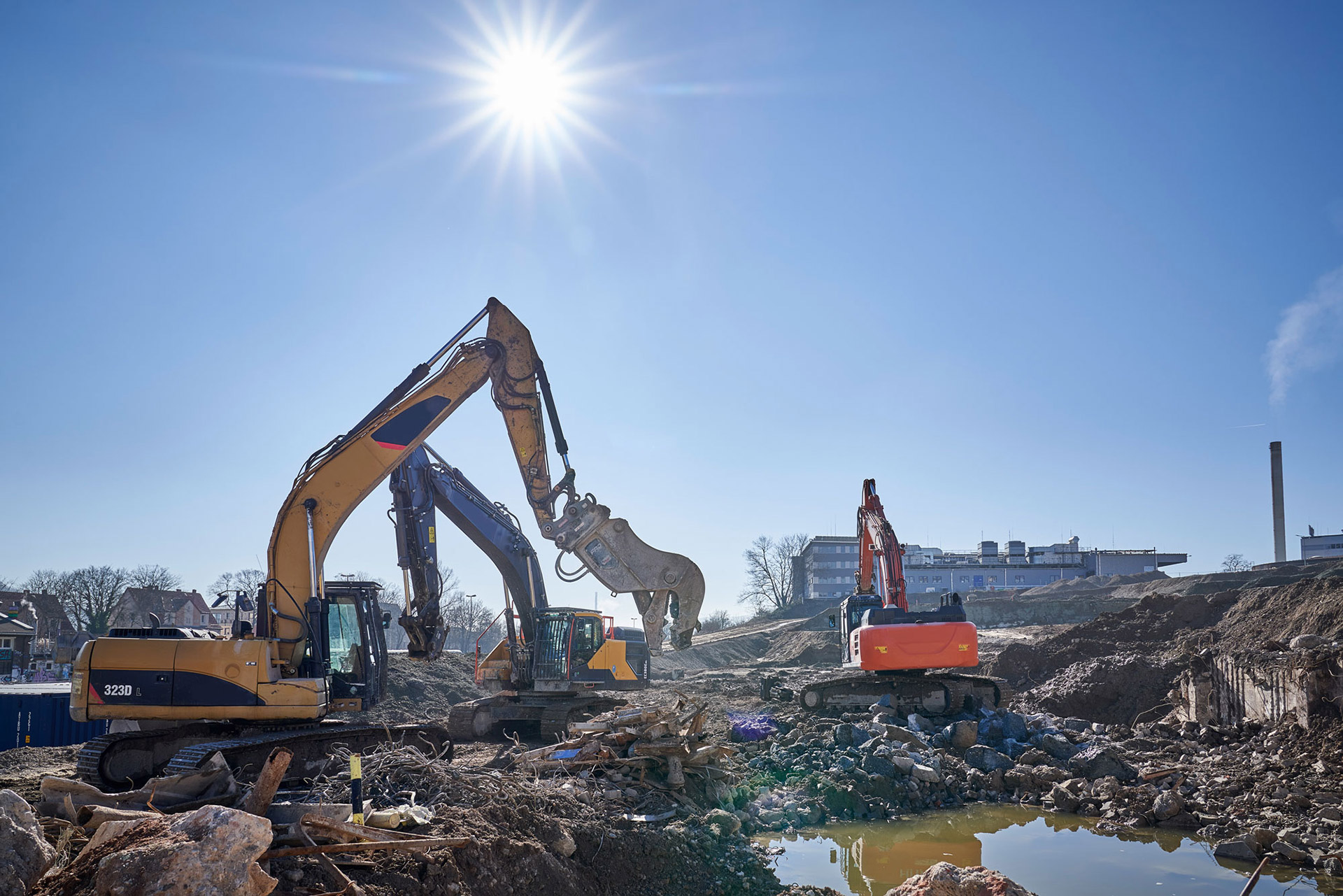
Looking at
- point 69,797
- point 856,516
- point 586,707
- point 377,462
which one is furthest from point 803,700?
point 69,797

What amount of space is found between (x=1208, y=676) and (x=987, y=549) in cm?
6298

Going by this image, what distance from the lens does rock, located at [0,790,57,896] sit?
414cm

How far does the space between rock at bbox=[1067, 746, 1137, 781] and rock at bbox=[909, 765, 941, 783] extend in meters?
1.99

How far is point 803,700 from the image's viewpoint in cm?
1755

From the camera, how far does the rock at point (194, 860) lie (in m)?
4.12

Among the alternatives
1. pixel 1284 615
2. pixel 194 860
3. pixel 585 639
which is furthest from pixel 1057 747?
pixel 194 860

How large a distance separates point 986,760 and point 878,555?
5.67m

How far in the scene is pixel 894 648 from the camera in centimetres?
1574

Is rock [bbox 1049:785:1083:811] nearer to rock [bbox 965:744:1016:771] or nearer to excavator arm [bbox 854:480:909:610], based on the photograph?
rock [bbox 965:744:1016:771]

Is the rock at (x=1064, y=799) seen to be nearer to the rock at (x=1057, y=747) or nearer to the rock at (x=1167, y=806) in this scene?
the rock at (x=1167, y=806)

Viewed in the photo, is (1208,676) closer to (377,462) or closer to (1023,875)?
(1023,875)

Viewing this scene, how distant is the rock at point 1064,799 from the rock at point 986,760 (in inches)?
38.2

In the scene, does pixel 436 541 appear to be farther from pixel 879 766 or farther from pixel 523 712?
pixel 879 766

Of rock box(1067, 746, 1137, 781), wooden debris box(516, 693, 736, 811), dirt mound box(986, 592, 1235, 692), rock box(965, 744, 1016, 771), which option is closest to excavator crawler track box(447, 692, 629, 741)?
wooden debris box(516, 693, 736, 811)
